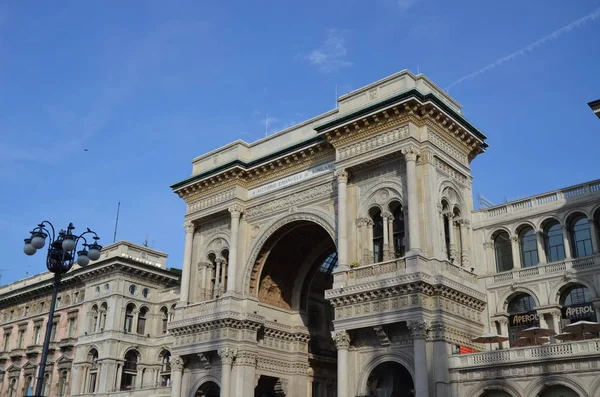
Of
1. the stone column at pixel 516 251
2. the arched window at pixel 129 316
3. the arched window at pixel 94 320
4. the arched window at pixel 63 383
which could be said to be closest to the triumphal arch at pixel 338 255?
the stone column at pixel 516 251

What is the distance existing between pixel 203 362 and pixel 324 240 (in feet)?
33.1

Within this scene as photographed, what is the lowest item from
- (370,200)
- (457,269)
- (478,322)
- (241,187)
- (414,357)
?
(414,357)

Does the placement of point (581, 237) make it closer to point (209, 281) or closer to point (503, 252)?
point (503, 252)

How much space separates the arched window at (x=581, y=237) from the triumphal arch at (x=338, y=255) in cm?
485

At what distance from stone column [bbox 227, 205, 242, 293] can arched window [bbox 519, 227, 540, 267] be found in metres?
15.4

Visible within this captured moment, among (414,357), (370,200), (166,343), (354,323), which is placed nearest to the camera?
(414,357)

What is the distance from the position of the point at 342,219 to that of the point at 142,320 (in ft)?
90.3

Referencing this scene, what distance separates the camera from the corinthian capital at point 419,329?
29.3m

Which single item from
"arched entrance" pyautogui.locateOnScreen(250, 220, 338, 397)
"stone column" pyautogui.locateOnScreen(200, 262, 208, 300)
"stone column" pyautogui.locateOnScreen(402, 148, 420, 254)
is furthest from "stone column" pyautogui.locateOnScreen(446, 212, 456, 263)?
"stone column" pyautogui.locateOnScreen(200, 262, 208, 300)

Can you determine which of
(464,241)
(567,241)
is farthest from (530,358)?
(464,241)

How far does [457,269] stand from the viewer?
3212 cm

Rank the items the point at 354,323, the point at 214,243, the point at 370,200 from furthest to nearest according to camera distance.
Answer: the point at 214,243 < the point at 370,200 < the point at 354,323

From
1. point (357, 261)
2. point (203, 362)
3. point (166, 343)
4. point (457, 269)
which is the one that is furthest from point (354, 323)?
point (166, 343)

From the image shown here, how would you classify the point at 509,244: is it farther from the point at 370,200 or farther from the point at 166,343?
the point at 166,343
